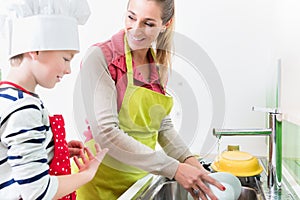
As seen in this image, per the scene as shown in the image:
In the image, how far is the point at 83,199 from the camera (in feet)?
3.61

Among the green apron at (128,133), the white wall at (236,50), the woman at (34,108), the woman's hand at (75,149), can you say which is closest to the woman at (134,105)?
the green apron at (128,133)

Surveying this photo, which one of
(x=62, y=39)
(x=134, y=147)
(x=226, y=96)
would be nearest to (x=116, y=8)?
(x=226, y=96)

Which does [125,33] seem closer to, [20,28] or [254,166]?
[20,28]

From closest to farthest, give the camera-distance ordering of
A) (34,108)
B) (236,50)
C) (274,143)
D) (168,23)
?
(34,108)
(274,143)
(168,23)
(236,50)

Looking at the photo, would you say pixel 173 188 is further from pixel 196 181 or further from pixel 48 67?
pixel 48 67

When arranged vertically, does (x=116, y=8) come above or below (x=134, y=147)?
above

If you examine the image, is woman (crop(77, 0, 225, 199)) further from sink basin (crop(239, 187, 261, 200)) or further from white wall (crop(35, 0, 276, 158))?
white wall (crop(35, 0, 276, 158))

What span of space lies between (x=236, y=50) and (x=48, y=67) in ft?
3.77

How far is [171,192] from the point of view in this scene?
1150 mm

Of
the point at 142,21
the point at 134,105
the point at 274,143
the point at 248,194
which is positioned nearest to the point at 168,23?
the point at 142,21

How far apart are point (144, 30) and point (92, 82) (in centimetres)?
23

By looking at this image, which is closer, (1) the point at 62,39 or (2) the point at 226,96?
(1) the point at 62,39

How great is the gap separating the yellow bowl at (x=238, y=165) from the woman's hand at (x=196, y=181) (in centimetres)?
20

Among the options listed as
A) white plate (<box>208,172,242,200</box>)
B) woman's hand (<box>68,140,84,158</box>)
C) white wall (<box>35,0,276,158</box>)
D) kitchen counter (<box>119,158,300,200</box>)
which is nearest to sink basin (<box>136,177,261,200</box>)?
kitchen counter (<box>119,158,300,200</box>)
